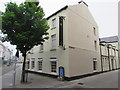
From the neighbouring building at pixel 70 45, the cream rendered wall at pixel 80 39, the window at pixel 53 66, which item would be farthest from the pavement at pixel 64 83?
the window at pixel 53 66

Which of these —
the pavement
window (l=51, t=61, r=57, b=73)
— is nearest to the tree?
the pavement

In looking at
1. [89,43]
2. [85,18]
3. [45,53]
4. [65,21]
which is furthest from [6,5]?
[89,43]

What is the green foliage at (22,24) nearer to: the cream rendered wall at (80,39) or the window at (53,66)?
the cream rendered wall at (80,39)

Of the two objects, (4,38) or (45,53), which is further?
(45,53)

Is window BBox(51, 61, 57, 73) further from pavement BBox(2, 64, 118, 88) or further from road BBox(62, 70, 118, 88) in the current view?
road BBox(62, 70, 118, 88)

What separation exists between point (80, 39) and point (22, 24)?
7229 millimetres

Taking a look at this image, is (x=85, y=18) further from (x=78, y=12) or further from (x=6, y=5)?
(x=6, y=5)

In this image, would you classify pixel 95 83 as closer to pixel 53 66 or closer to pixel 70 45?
pixel 70 45

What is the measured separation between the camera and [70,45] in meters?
11.4

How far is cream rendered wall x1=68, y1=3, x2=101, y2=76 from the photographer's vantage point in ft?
38.2

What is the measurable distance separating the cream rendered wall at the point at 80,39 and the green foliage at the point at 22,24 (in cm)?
373

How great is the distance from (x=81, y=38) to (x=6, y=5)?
9.10m

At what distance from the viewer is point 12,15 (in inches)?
357

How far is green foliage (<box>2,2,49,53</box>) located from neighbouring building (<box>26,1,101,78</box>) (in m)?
2.98
